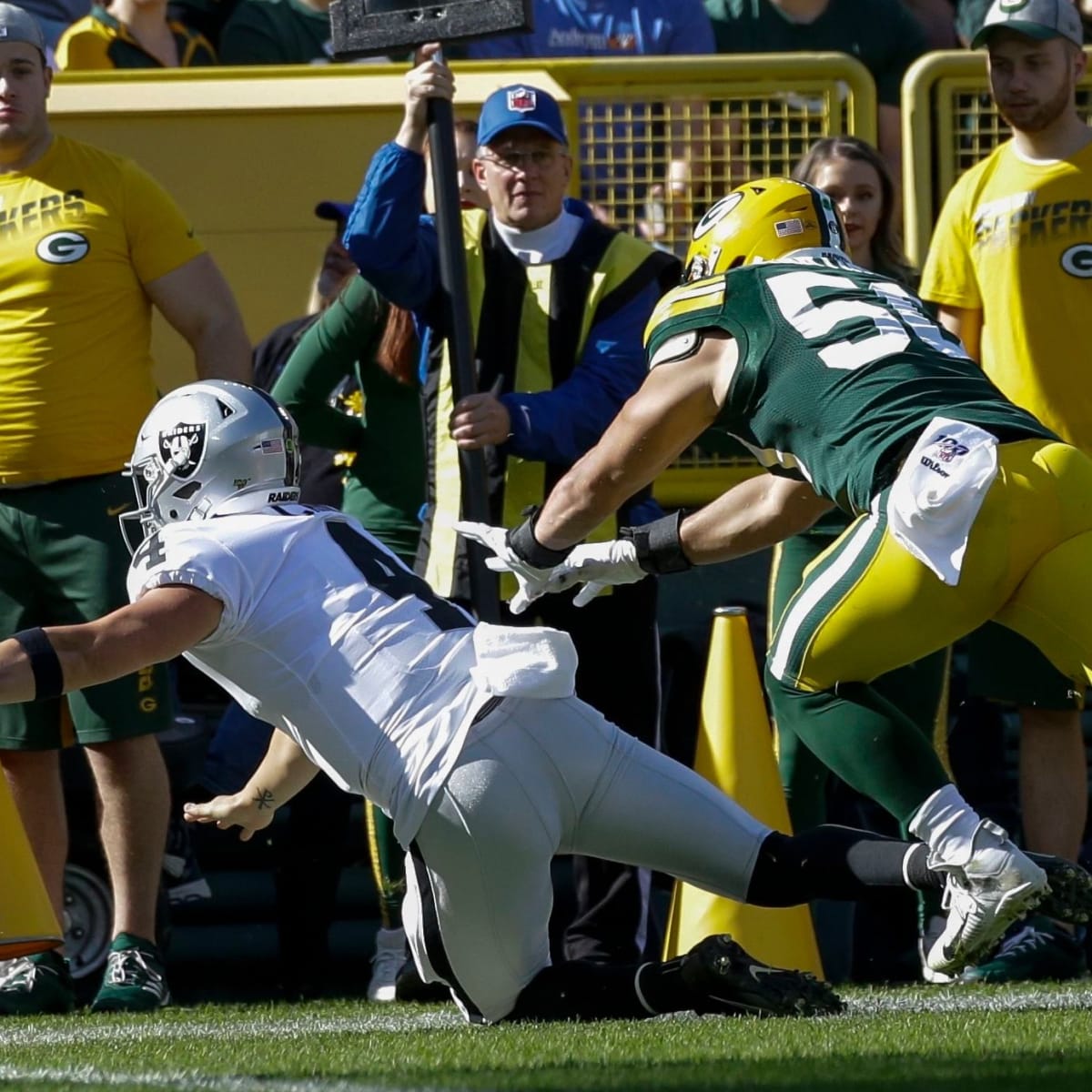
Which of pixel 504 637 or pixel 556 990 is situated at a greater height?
pixel 504 637

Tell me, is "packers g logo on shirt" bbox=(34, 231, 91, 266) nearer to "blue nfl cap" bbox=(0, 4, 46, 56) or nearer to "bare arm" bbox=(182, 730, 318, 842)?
"blue nfl cap" bbox=(0, 4, 46, 56)

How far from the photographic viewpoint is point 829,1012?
4887mm

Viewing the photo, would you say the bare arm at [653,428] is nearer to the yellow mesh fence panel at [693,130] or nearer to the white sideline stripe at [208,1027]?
the white sideline stripe at [208,1027]

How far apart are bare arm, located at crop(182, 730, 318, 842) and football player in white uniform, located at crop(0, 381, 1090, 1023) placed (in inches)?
2.2

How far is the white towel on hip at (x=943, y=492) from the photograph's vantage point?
4.53 metres

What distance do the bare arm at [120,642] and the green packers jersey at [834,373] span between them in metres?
1.12

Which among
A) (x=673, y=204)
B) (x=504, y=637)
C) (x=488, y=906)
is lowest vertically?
(x=488, y=906)

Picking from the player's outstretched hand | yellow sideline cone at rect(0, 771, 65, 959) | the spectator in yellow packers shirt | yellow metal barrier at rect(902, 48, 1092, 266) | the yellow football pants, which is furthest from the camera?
the spectator in yellow packers shirt

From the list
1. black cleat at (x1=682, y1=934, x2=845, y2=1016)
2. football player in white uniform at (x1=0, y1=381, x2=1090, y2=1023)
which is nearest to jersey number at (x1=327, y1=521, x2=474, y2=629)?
football player in white uniform at (x1=0, y1=381, x2=1090, y2=1023)

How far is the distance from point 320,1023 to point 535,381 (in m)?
1.87

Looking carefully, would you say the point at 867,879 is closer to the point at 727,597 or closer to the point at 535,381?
the point at 535,381

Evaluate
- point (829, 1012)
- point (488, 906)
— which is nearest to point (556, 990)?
point (488, 906)

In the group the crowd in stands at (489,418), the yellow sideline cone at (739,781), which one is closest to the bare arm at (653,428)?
the crowd in stands at (489,418)

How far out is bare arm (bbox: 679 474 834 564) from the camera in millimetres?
5340
